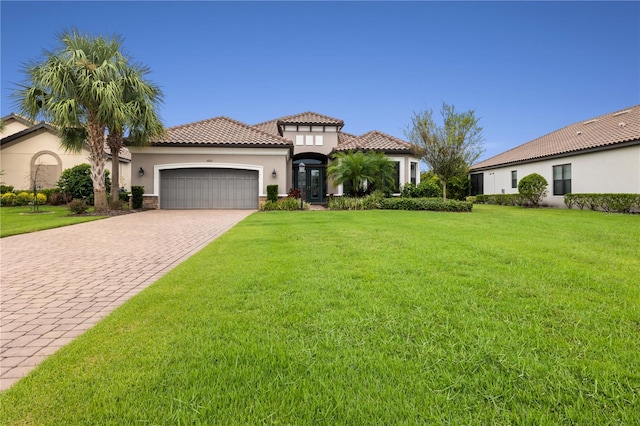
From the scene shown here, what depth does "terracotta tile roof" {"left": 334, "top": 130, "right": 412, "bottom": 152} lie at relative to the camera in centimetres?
2115

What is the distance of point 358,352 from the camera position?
7.76 ft

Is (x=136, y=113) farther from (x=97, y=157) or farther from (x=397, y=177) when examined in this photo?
(x=397, y=177)

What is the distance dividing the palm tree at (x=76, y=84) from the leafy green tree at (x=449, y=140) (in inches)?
625

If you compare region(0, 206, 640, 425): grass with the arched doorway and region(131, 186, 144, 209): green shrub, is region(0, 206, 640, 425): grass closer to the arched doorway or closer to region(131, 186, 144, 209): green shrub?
region(131, 186, 144, 209): green shrub

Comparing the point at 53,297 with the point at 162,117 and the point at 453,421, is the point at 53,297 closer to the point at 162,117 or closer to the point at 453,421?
the point at 453,421

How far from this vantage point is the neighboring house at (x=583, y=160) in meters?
15.7

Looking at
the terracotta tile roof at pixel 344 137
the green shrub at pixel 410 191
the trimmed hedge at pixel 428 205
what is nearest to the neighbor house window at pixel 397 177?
the green shrub at pixel 410 191

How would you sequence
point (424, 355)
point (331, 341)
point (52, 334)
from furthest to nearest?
point (52, 334), point (331, 341), point (424, 355)

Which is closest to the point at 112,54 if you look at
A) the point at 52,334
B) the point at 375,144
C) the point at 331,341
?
the point at 375,144

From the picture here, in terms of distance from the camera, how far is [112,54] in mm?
15414

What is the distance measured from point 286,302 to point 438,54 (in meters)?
25.0

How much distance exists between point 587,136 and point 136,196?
90.3 ft

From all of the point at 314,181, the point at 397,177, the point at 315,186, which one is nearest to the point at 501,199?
the point at 397,177

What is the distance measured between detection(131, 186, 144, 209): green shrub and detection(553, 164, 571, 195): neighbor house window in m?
25.4
